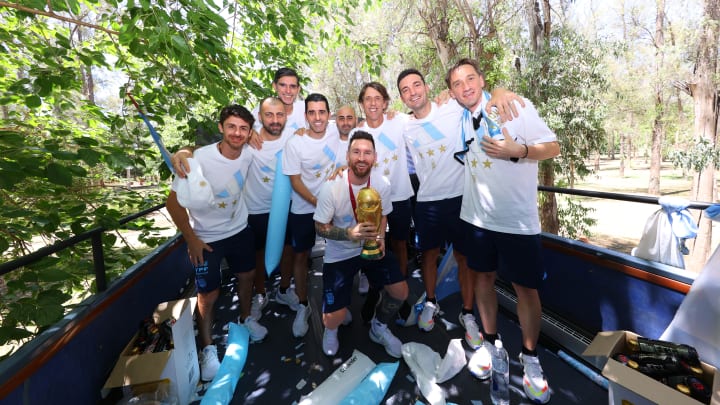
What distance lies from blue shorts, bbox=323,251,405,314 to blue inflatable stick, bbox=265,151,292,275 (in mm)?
790

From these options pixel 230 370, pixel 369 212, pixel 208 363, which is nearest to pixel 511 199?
pixel 369 212

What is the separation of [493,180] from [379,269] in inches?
51.0

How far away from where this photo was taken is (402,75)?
306cm

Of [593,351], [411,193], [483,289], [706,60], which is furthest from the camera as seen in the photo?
[706,60]

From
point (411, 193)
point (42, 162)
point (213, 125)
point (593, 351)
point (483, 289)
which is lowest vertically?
point (593, 351)

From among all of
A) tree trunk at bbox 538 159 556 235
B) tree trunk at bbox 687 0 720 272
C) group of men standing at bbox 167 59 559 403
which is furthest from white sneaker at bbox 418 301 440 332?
tree trunk at bbox 687 0 720 272

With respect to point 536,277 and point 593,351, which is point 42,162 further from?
point 593,351

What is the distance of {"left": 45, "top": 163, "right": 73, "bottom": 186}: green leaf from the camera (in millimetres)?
2178

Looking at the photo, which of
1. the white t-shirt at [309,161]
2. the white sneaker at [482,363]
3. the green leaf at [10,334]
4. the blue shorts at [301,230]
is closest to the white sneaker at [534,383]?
the white sneaker at [482,363]

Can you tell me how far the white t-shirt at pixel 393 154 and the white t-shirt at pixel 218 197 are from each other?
1.36 m

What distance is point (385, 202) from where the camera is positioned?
299cm

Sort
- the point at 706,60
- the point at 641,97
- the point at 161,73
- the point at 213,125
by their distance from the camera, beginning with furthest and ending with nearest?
1. the point at 641,97
2. the point at 706,60
3. the point at 213,125
4. the point at 161,73

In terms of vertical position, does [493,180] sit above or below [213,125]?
below

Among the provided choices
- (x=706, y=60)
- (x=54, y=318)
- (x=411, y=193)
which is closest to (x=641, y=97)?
(x=706, y=60)
